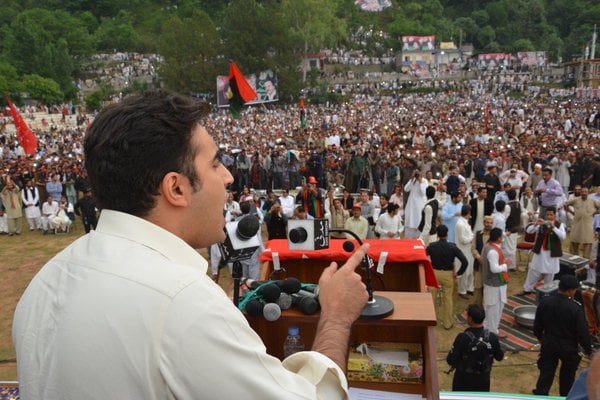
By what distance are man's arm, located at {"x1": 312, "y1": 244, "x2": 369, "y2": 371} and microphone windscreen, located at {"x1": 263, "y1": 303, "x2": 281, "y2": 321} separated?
494mm

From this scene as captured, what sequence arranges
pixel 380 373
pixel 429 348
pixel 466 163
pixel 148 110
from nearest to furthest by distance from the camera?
pixel 148 110 → pixel 429 348 → pixel 380 373 → pixel 466 163

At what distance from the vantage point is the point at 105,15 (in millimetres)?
84875

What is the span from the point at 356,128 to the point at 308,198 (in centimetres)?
1911

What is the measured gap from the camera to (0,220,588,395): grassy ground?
5.59 m

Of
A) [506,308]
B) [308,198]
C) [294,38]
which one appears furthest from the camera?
[294,38]

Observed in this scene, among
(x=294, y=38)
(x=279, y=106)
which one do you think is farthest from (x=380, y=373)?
(x=294, y=38)

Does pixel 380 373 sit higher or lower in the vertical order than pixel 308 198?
higher

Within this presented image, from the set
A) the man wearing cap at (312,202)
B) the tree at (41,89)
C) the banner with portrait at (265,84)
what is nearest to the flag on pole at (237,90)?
the man wearing cap at (312,202)

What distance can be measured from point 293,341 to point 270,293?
28cm

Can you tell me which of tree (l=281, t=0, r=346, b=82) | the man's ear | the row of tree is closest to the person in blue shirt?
the man's ear

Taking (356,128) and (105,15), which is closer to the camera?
(356,128)

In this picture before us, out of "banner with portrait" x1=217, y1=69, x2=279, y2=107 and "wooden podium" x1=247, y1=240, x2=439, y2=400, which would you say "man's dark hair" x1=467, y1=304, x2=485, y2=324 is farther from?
"banner with portrait" x1=217, y1=69, x2=279, y2=107

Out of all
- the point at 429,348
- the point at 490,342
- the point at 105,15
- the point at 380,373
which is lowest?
the point at 490,342

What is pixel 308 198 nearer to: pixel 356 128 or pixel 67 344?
pixel 67 344
